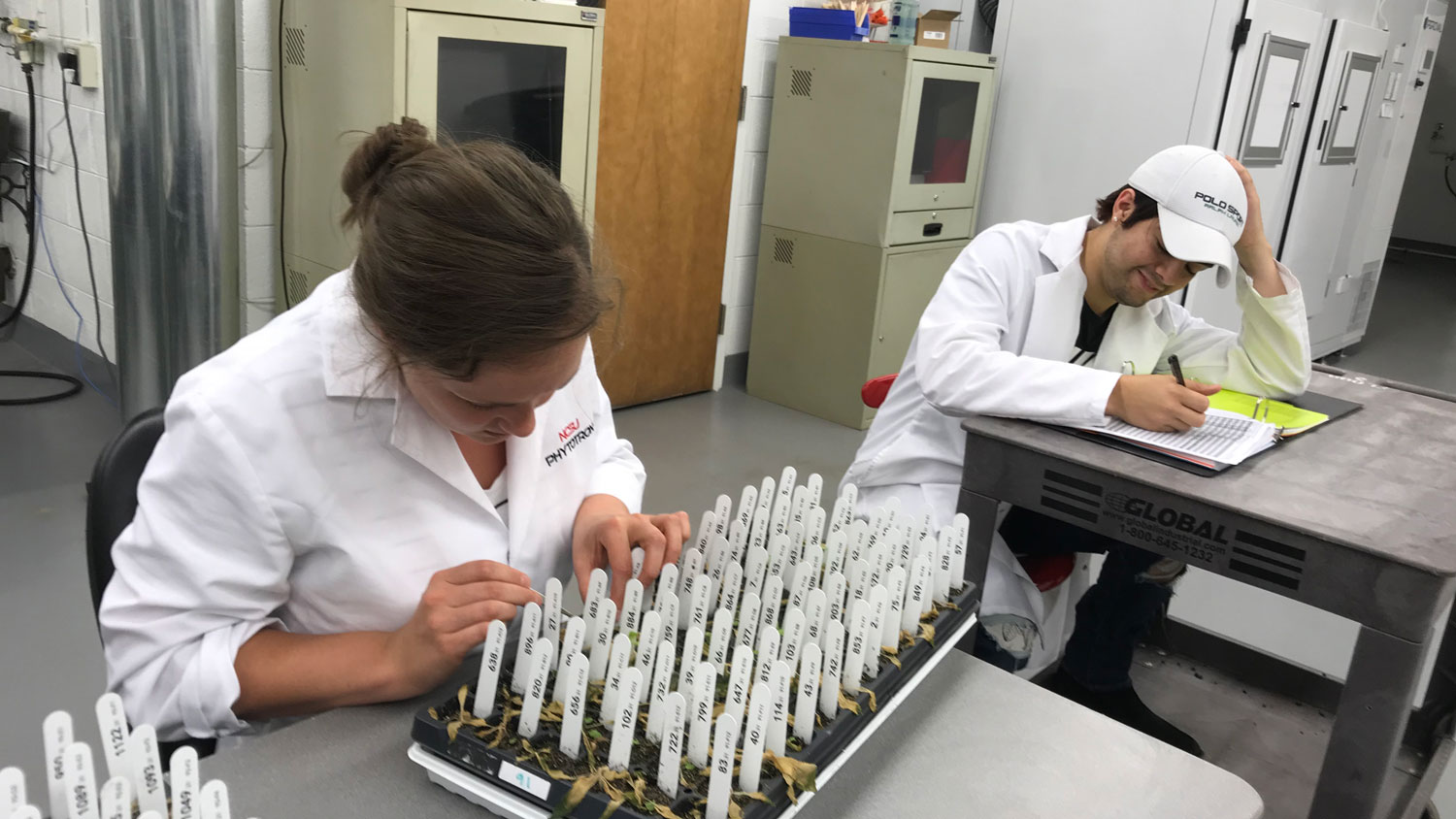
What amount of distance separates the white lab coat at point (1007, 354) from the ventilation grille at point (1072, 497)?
16 cm

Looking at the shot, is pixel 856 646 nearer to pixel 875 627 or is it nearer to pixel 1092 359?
pixel 875 627

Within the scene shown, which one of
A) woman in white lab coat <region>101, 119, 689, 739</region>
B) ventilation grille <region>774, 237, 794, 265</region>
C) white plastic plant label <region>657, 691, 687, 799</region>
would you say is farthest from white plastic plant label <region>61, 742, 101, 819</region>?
ventilation grille <region>774, 237, 794, 265</region>

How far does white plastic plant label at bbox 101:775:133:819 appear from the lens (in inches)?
24.5

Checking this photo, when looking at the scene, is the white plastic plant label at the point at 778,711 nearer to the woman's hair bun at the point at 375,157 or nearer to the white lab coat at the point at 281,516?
the white lab coat at the point at 281,516

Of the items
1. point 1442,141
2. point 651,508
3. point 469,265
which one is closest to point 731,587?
point 469,265

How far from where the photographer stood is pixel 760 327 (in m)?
4.13

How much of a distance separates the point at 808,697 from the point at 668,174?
3.08 metres

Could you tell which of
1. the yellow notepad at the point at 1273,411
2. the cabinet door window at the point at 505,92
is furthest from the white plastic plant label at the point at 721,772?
the cabinet door window at the point at 505,92

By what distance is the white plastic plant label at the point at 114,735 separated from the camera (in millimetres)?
664

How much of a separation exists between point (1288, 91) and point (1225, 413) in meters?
2.72

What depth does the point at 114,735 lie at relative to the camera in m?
0.67

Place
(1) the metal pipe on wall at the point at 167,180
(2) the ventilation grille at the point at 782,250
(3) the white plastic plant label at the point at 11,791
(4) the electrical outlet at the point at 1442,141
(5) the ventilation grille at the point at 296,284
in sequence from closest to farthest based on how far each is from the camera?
(3) the white plastic plant label at the point at 11,791
(1) the metal pipe on wall at the point at 167,180
(5) the ventilation grille at the point at 296,284
(2) the ventilation grille at the point at 782,250
(4) the electrical outlet at the point at 1442,141

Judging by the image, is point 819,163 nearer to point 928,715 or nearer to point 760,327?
point 760,327

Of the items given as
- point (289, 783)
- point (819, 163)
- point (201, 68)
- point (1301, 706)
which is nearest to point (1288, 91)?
point (819, 163)
